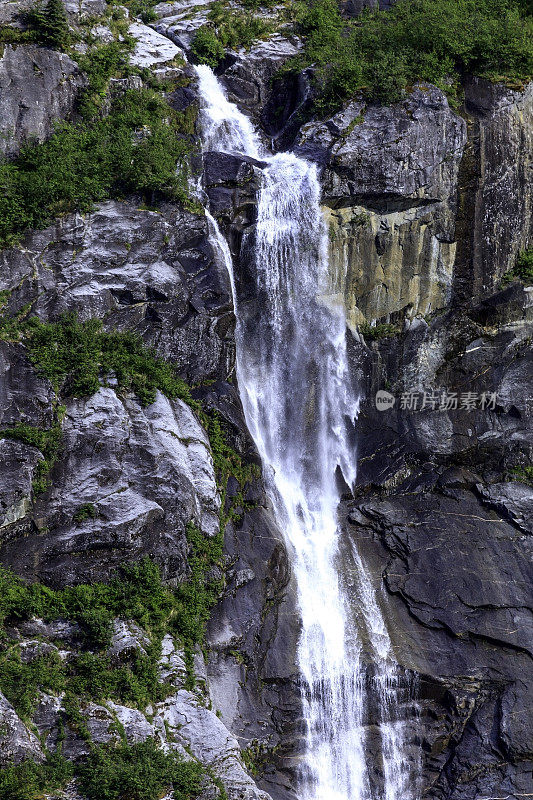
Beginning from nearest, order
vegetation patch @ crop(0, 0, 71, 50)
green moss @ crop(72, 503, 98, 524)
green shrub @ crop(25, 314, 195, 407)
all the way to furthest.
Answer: green moss @ crop(72, 503, 98, 524), green shrub @ crop(25, 314, 195, 407), vegetation patch @ crop(0, 0, 71, 50)

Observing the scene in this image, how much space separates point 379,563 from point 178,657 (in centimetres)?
624

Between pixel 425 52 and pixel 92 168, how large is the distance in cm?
1023

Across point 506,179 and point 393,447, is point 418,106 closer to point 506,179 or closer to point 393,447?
point 506,179

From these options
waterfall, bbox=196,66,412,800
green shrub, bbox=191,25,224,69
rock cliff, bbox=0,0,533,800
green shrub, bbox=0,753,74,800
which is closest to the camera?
green shrub, bbox=0,753,74,800

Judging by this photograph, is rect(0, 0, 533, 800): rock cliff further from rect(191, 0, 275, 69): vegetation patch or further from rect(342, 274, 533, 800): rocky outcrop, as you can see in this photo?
rect(191, 0, 275, 69): vegetation patch

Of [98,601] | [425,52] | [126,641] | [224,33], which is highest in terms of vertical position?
[224,33]

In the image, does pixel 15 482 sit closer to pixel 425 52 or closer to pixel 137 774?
pixel 137 774

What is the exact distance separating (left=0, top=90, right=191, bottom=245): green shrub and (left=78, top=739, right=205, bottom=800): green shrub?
416 inches

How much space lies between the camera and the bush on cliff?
1978 centimetres

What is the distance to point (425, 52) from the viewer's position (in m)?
20.5

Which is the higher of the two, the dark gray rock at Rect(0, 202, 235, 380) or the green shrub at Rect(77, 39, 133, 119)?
the green shrub at Rect(77, 39, 133, 119)

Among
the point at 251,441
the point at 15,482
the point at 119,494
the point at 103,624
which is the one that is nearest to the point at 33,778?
the point at 103,624

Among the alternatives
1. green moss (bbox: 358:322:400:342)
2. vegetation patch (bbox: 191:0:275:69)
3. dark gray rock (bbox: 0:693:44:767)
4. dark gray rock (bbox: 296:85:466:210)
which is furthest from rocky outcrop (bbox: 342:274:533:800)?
vegetation patch (bbox: 191:0:275:69)

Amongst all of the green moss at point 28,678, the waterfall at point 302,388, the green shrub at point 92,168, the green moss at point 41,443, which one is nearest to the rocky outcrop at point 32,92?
the green shrub at point 92,168
